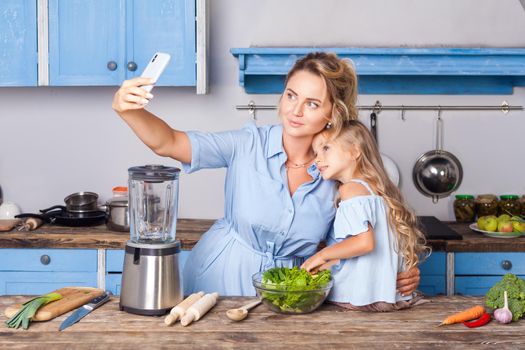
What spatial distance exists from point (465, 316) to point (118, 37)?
7.38 ft

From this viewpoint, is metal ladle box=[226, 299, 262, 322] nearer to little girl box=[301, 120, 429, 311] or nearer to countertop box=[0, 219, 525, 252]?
little girl box=[301, 120, 429, 311]

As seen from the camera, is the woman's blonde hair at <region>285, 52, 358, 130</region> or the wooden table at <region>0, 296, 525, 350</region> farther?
the woman's blonde hair at <region>285, 52, 358, 130</region>

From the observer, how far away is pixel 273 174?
100.0 inches

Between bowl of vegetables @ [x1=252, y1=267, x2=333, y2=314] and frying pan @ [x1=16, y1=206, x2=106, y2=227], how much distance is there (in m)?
1.74

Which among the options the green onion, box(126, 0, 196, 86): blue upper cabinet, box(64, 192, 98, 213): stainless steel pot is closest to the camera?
the green onion

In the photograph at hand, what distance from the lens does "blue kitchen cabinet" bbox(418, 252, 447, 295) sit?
3518mm

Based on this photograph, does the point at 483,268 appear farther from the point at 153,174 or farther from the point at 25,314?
the point at 25,314

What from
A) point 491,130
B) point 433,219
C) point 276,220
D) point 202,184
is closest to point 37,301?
point 276,220

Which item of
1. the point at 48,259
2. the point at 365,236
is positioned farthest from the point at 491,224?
the point at 48,259

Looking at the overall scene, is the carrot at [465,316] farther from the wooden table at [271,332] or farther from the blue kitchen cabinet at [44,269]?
the blue kitchen cabinet at [44,269]

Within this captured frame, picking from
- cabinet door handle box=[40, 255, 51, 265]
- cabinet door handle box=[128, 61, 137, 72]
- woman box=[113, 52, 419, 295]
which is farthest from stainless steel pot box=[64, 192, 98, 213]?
woman box=[113, 52, 419, 295]

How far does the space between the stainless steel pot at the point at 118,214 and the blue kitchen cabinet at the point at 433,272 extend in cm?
140

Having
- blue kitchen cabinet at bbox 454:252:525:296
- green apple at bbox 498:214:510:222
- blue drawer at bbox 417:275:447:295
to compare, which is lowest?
blue drawer at bbox 417:275:447:295

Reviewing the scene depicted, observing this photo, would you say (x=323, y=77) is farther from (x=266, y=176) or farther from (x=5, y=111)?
(x=5, y=111)
